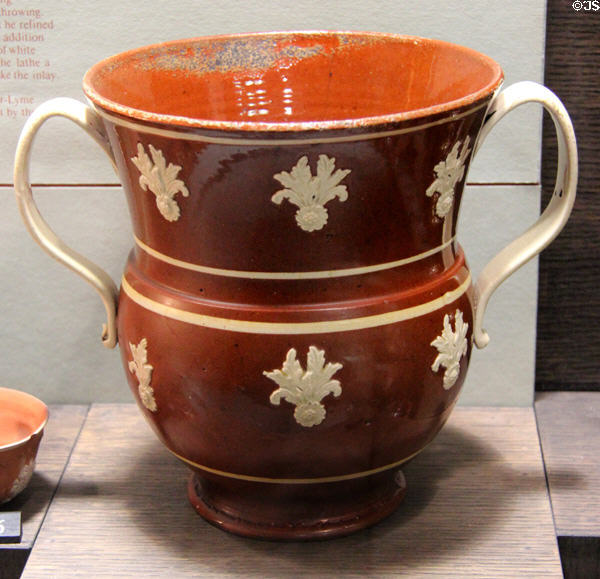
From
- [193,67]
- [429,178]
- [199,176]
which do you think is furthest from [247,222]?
[193,67]

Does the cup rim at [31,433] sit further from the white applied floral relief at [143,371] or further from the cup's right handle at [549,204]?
the cup's right handle at [549,204]

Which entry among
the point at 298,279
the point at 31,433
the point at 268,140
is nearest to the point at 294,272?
the point at 298,279

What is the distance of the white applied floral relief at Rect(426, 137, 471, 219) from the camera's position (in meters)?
1.01

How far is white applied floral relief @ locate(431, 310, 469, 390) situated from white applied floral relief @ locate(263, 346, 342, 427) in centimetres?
11

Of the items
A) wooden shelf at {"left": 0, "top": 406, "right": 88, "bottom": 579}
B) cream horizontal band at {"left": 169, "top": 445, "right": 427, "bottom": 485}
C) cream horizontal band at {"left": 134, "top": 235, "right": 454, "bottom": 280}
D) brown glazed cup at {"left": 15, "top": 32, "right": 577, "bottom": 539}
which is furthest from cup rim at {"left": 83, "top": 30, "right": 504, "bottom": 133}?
wooden shelf at {"left": 0, "top": 406, "right": 88, "bottom": 579}

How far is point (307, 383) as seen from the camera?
39.9 inches

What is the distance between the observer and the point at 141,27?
1.30 meters

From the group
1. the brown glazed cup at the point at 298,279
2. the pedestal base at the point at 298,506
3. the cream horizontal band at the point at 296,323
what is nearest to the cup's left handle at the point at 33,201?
the brown glazed cup at the point at 298,279

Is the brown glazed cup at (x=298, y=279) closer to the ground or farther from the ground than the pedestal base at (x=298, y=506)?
farther from the ground

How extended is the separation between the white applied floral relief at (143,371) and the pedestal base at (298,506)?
4.1 inches

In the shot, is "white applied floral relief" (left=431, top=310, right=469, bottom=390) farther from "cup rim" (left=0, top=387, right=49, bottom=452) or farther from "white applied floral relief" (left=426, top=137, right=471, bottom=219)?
"cup rim" (left=0, top=387, right=49, bottom=452)

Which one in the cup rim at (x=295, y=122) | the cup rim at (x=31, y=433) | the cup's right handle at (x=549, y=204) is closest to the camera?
the cup rim at (x=295, y=122)

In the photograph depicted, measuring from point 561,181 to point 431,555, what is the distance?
396mm

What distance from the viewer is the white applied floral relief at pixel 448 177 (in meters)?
1.01
